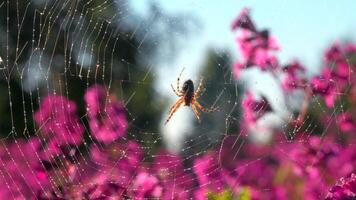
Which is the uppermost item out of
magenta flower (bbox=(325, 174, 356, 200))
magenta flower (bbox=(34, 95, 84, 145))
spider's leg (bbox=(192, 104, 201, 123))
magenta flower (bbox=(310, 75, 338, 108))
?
magenta flower (bbox=(310, 75, 338, 108))

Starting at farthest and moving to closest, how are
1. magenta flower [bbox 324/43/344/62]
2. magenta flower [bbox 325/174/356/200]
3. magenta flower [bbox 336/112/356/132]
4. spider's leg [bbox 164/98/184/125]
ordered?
spider's leg [bbox 164/98/184/125] < magenta flower [bbox 324/43/344/62] < magenta flower [bbox 336/112/356/132] < magenta flower [bbox 325/174/356/200]

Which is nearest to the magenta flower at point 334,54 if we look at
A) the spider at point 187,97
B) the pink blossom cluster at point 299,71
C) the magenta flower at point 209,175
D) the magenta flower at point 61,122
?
the pink blossom cluster at point 299,71

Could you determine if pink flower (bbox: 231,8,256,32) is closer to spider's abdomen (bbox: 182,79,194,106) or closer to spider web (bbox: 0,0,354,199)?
spider web (bbox: 0,0,354,199)

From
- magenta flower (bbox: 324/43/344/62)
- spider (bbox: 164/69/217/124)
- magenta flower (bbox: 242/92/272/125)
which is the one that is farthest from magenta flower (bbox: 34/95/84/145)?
magenta flower (bbox: 324/43/344/62)

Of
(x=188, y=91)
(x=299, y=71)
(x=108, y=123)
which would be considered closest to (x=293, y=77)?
(x=299, y=71)

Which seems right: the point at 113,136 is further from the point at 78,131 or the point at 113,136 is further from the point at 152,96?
the point at 152,96

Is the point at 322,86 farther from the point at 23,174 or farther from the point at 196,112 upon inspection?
the point at 196,112

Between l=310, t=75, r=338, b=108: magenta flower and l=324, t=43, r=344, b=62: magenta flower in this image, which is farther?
l=324, t=43, r=344, b=62: magenta flower
